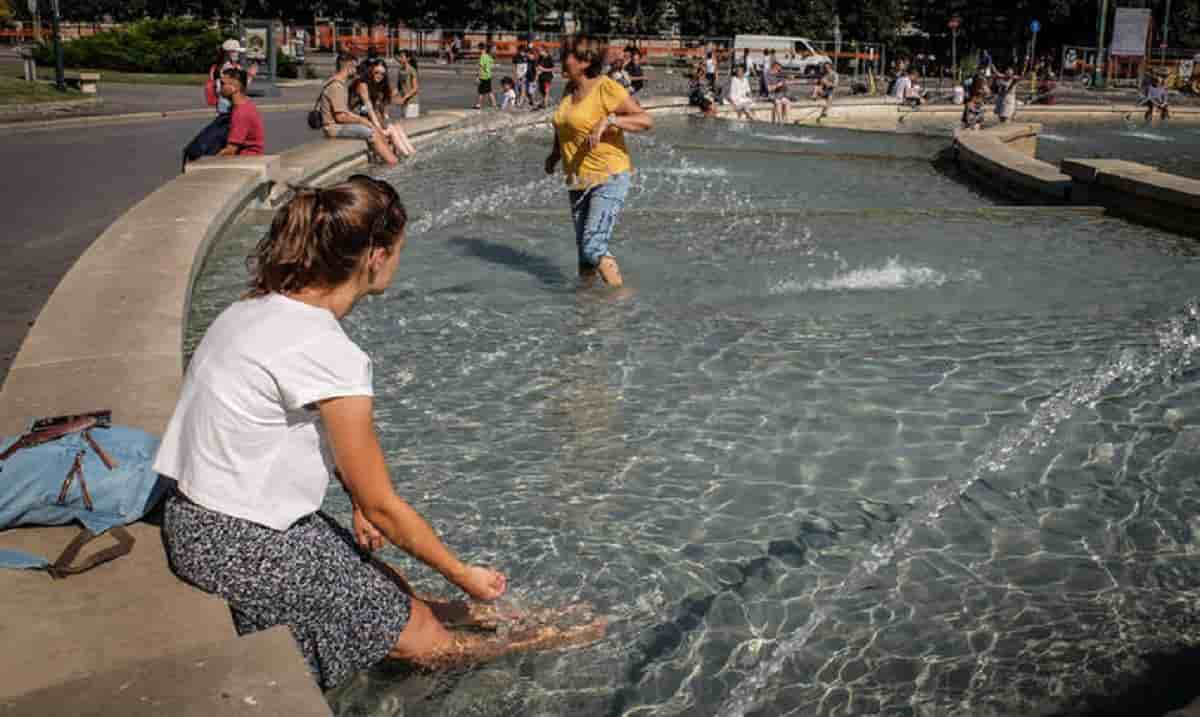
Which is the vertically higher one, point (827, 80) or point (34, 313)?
point (827, 80)

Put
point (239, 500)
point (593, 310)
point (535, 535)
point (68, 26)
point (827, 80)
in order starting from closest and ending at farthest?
point (239, 500) < point (535, 535) < point (593, 310) < point (827, 80) < point (68, 26)

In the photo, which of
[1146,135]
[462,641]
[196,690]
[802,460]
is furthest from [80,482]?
[1146,135]

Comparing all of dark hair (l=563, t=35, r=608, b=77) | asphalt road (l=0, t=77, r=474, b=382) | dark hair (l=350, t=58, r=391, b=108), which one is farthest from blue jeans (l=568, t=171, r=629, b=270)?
dark hair (l=350, t=58, r=391, b=108)

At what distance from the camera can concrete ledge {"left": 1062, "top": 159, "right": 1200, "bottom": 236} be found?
11203 millimetres

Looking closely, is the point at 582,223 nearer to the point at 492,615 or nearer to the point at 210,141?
the point at 492,615

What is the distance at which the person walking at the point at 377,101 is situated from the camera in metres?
15.8

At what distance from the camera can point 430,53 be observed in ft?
217

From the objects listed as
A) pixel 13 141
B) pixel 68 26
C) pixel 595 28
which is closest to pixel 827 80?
pixel 13 141

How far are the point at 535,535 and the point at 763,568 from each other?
0.90 metres

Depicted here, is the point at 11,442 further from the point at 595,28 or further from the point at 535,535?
the point at 595,28

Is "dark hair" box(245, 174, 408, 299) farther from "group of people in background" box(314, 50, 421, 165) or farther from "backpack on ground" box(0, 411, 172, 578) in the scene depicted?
"group of people in background" box(314, 50, 421, 165)

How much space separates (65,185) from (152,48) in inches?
1226

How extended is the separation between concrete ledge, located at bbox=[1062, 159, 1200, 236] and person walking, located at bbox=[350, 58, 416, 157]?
8.53 m

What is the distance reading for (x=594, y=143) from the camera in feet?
26.0
